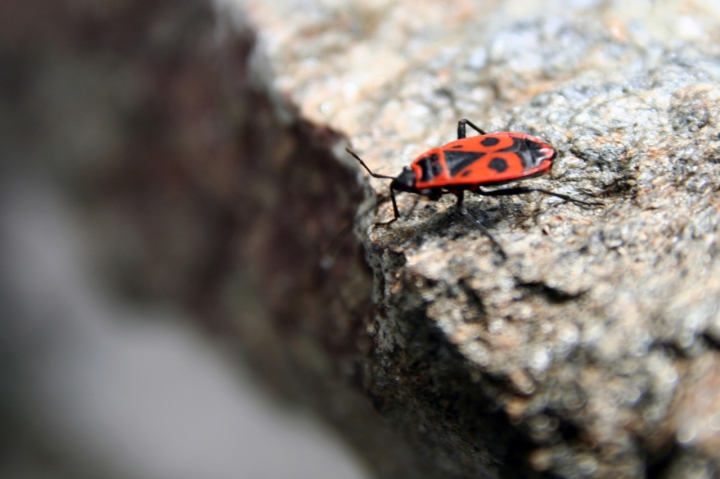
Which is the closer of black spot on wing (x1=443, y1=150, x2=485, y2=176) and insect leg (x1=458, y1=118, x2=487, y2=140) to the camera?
black spot on wing (x1=443, y1=150, x2=485, y2=176)

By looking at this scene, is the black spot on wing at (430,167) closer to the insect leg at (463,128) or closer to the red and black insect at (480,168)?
the red and black insect at (480,168)

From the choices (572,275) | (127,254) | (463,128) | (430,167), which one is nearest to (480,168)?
(430,167)

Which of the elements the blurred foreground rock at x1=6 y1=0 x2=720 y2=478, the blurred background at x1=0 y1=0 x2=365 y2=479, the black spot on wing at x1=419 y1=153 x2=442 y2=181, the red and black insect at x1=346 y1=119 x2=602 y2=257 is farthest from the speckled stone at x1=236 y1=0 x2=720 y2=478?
the blurred background at x1=0 y1=0 x2=365 y2=479

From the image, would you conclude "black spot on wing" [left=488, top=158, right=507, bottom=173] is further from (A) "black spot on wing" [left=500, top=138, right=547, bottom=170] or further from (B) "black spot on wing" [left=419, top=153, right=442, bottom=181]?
(B) "black spot on wing" [left=419, top=153, right=442, bottom=181]

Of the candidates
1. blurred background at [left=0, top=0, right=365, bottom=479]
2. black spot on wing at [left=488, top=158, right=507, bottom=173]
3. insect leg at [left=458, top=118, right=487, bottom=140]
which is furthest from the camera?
blurred background at [left=0, top=0, right=365, bottom=479]

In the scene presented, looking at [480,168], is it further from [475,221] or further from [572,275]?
[572,275]
